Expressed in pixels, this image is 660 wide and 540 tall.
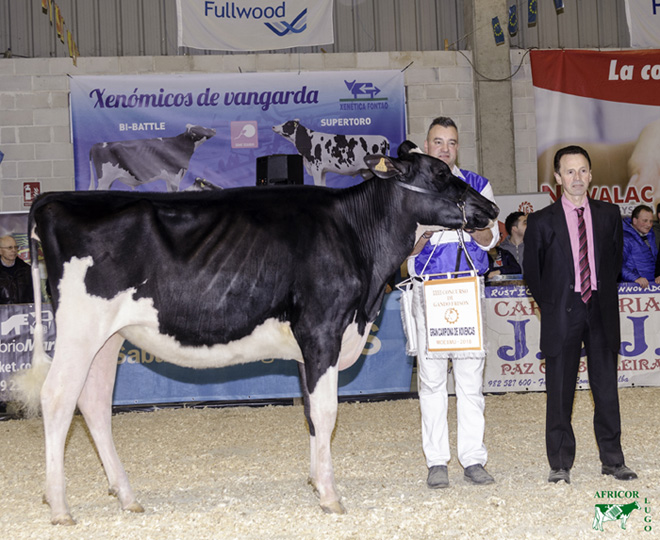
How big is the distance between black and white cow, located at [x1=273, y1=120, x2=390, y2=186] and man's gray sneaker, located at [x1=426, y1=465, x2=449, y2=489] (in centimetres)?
825

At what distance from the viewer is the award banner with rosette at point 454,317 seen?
457 centimetres

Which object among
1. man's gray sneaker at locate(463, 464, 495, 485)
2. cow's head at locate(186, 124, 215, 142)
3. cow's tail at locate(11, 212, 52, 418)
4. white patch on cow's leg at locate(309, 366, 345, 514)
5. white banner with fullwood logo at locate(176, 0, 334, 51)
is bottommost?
man's gray sneaker at locate(463, 464, 495, 485)

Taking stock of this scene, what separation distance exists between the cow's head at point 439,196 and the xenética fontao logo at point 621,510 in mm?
1676

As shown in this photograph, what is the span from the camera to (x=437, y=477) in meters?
4.77

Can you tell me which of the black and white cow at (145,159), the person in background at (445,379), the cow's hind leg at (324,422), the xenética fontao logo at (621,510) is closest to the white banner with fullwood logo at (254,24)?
the black and white cow at (145,159)

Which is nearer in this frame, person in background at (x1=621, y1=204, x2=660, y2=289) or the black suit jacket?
the black suit jacket

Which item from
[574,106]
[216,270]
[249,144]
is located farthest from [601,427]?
[574,106]

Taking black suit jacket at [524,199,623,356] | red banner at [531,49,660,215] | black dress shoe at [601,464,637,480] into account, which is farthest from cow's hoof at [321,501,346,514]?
red banner at [531,49,660,215]

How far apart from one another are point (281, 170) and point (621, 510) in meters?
5.88

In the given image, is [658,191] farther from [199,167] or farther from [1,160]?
[1,160]

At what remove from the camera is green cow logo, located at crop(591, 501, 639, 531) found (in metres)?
3.71

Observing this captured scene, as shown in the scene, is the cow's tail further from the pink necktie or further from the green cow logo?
the pink necktie

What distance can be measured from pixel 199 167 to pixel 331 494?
9058 mm

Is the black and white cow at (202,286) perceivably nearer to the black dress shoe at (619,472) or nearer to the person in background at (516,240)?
the black dress shoe at (619,472)
